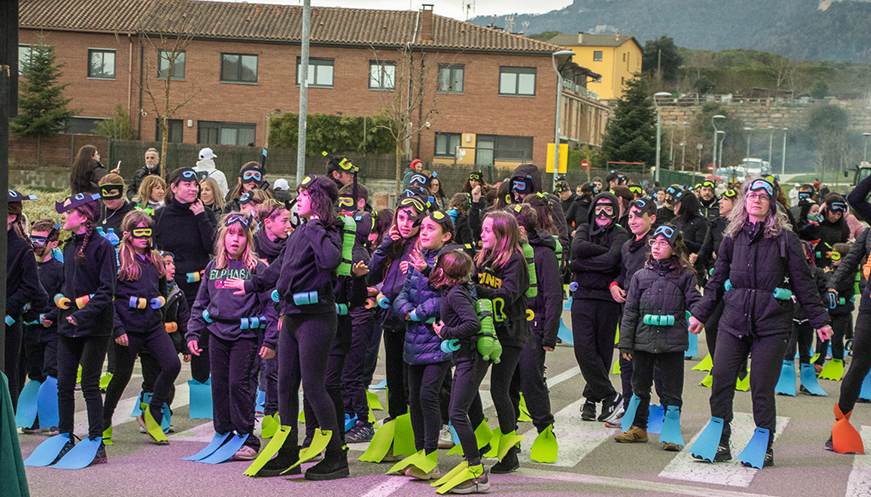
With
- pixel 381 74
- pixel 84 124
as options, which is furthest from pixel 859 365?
pixel 84 124

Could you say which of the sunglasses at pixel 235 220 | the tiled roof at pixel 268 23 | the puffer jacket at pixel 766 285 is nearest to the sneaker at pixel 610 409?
the puffer jacket at pixel 766 285

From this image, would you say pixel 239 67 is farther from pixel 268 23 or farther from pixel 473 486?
pixel 473 486

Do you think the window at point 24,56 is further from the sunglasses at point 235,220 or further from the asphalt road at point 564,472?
the sunglasses at point 235,220

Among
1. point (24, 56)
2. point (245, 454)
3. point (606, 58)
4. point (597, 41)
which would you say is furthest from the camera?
point (597, 41)

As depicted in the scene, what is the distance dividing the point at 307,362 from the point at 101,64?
43118 millimetres

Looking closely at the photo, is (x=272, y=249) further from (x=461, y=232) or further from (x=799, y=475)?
(x=461, y=232)

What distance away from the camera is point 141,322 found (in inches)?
301

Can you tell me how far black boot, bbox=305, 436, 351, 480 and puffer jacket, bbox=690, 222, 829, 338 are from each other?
128 inches

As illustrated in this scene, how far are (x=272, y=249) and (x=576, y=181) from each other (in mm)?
36860

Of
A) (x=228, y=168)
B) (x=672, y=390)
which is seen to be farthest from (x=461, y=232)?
(x=228, y=168)

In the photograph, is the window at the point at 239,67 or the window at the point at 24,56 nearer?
the window at the point at 24,56

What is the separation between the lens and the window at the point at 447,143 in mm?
47406

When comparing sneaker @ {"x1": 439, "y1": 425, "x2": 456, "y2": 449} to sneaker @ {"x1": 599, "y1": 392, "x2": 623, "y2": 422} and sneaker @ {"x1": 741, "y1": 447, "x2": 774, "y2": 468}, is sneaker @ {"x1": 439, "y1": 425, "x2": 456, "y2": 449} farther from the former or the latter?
sneaker @ {"x1": 741, "y1": 447, "x2": 774, "y2": 468}

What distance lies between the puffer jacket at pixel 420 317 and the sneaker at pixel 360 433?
1560mm
